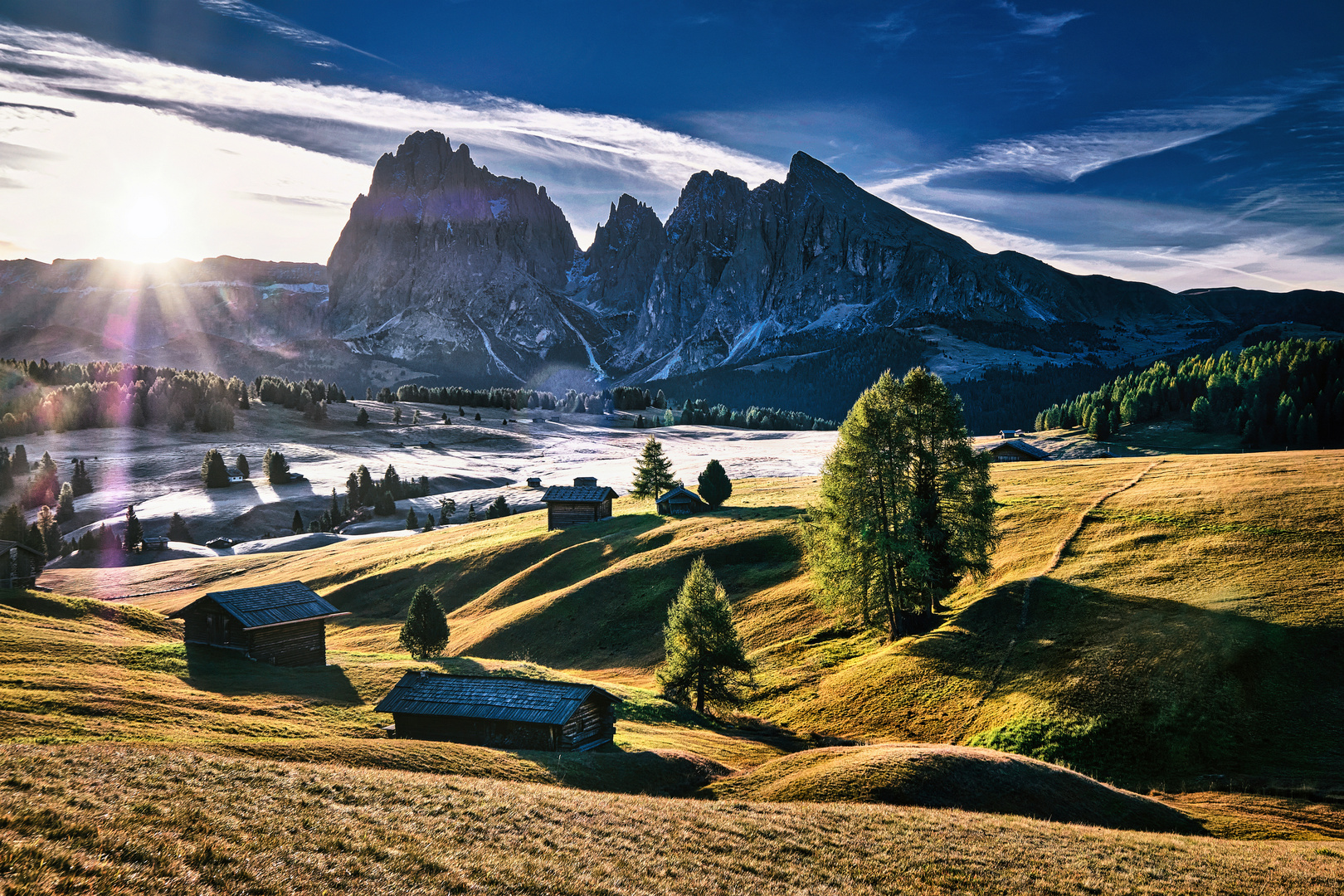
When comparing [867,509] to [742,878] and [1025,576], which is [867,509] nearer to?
[1025,576]

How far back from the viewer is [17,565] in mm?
58531

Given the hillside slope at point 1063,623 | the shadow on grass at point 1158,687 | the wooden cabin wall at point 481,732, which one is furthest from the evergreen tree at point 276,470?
the shadow on grass at point 1158,687

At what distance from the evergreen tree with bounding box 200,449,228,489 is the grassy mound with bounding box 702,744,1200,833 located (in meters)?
170

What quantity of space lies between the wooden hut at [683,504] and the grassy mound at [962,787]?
199 feet

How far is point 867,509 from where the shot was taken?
47.4 metres

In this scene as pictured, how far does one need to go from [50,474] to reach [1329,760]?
686ft

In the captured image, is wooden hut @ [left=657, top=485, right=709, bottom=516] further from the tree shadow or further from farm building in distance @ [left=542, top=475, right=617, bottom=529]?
the tree shadow

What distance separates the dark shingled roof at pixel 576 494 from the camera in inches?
3583

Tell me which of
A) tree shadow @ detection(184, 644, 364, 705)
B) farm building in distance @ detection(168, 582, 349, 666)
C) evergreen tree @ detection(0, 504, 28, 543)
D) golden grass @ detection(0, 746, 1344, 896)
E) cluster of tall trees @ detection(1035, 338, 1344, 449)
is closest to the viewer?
golden grass @ detection(0, 746, 1344, 896)

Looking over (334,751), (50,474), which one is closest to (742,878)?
(334,751)

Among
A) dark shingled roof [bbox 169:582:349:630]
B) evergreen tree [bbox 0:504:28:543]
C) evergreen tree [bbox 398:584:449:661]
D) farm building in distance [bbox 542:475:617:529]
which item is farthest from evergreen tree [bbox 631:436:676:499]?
evergreen tree [bbox 0:504:28:543]

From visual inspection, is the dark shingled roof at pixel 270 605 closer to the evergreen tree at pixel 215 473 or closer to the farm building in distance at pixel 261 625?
the farm building in distance at pixel 261 625

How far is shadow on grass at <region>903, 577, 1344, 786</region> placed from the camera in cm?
3103

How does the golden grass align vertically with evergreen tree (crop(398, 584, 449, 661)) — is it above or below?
above
